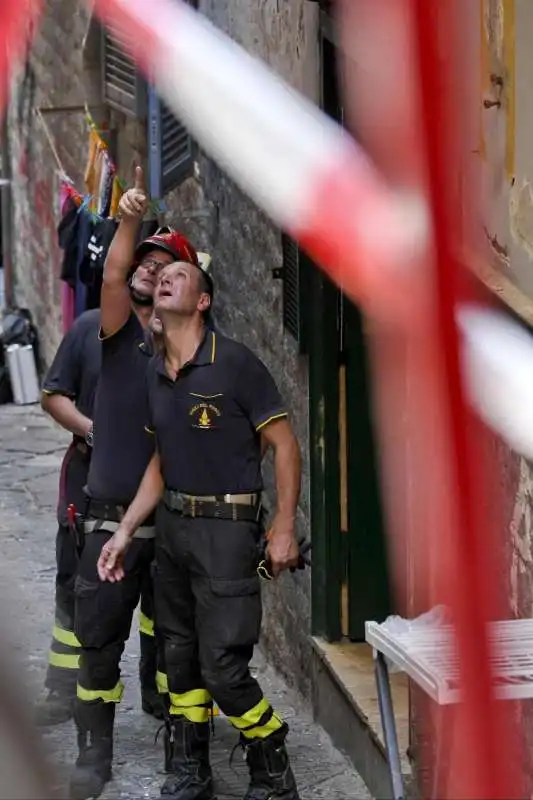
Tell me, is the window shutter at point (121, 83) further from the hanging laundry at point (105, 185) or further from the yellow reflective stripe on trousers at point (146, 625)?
the yellow reflective stripe on trousers at point (146, 625)

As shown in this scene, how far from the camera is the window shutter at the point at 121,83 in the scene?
25.7 ft

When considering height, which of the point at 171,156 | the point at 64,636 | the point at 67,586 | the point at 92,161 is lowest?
the point at 64,636

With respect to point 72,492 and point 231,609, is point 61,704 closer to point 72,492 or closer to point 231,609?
point 72,492

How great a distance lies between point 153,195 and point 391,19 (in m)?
6.33

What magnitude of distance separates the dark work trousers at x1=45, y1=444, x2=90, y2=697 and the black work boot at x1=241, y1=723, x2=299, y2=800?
1.07 meters

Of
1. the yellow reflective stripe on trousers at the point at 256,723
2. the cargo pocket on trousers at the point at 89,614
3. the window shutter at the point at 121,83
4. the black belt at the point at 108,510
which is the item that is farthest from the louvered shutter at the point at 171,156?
the yellow reflective stripe on trousers at the point at 256,723

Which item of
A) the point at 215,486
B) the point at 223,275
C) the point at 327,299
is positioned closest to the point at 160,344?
the point at 215,486

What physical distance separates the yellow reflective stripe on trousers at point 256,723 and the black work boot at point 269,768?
2 cm

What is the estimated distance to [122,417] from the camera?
496 centimetres

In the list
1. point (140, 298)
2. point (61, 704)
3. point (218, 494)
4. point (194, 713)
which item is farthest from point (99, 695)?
point (140, 298)

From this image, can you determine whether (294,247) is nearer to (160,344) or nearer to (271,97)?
(160,344)

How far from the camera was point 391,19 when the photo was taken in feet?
3.44

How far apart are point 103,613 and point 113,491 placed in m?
0.38

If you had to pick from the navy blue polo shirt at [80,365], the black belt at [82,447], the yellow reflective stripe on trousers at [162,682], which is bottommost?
the yellow reflective stripe on trousers at [162,682]
